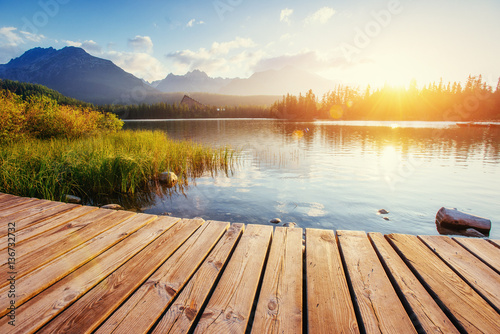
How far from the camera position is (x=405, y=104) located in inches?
3871

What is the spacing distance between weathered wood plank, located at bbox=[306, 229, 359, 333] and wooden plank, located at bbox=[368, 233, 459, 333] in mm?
471

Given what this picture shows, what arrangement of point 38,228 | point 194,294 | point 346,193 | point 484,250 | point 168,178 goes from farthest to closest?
point 168,178
point 346,193
point 38,228
point 484,250
point 194,294

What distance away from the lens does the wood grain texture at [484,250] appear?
254cm

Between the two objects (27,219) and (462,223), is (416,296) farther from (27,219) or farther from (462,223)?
(462,223)

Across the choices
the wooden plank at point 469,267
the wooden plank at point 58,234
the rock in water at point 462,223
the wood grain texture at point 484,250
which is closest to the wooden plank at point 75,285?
the wooden plank at point 58,234

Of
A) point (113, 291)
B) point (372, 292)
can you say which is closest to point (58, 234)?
point (113, 291)

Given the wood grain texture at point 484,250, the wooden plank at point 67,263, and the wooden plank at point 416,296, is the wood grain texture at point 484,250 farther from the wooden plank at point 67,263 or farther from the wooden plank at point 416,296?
the wooden plank at point 67,263

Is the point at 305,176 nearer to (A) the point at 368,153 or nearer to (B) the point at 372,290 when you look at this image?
(A) the point at 368,153

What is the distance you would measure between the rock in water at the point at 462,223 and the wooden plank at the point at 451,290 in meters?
4.68

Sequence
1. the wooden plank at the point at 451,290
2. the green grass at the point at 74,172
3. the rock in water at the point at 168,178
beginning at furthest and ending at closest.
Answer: the rock in water at the point at 168,178 → the green grass at the point at 74,172 → the wooden plank at the point at 451,290

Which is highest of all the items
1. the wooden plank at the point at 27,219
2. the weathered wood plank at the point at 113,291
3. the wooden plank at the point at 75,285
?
the wooden plank at the point at 27,219

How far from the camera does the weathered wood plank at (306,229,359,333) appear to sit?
172 cm

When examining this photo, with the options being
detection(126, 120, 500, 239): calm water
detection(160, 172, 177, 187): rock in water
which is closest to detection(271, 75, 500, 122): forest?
detection(126, 120, 500, 239): calm water

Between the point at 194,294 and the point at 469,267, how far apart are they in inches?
109
